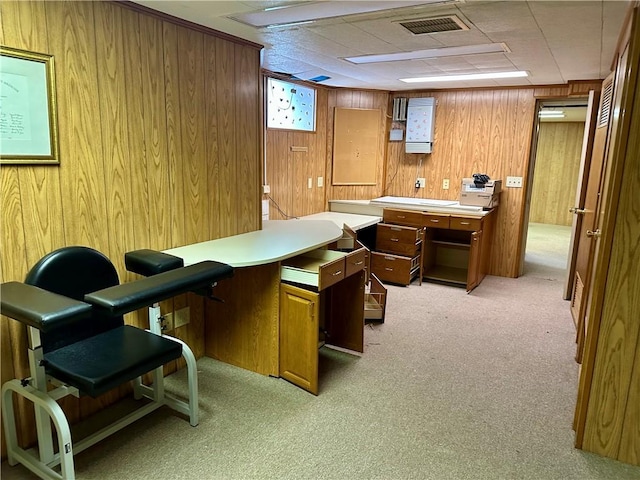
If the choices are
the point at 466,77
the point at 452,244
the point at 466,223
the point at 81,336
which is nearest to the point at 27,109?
the point at 81,336

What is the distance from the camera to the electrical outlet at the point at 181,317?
276 cm

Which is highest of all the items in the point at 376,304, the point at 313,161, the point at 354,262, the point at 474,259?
the point at 313,161

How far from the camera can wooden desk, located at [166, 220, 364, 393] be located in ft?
8.35

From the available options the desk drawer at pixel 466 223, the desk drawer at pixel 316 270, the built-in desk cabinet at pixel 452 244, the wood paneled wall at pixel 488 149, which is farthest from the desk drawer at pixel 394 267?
the desk drawer at pixel 316 270

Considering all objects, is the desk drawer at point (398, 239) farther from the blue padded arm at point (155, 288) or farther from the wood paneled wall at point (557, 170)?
the wood paneled wall at point (557, 170)

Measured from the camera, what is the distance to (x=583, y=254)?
12.1 ft

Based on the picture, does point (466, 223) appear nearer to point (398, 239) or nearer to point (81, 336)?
point (398, 239)

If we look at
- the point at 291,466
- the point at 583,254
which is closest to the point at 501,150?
the point at 583,254

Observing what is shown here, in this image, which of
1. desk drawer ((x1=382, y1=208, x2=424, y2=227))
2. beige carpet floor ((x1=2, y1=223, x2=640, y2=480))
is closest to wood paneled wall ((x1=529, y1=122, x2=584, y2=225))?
desk drawer ((x1=382, y1=208, x2=424, y2=227))

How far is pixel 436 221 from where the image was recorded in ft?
15.0

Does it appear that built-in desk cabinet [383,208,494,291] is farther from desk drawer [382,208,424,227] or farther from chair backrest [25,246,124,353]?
chair backrest [25,246,124,353]

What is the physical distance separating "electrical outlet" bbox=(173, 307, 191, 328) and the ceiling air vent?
7.07 feet

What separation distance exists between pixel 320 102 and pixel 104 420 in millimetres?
3634

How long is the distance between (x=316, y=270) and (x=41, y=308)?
1.37m
